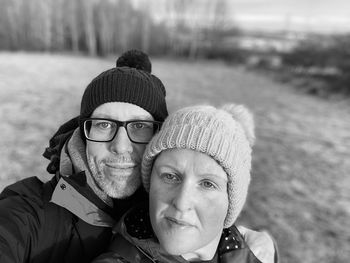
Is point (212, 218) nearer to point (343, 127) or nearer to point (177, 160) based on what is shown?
point (177, 160)

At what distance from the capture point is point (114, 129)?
1649 millimetres

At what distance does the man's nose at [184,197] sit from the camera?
4.27 feet

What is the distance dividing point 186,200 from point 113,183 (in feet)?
1.51

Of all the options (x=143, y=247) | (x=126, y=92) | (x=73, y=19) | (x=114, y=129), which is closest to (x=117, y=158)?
(x=114, y=129)

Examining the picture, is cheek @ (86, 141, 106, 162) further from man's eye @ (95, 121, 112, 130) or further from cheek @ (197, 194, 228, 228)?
cheek @ (197, 194, 228, 228)

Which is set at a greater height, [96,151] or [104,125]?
[104,125]

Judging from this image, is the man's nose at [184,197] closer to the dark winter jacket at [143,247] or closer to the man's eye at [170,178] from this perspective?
the man's eye at [170,178]

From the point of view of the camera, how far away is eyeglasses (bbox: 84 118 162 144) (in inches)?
64.7

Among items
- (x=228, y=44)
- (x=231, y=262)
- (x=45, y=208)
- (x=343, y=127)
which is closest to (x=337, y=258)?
(x=231, y=262)

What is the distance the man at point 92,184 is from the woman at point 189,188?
173 millimetres

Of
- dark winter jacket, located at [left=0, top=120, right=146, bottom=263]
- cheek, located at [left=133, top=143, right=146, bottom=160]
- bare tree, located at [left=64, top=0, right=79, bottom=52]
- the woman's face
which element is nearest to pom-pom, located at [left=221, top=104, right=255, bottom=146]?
the woman's face

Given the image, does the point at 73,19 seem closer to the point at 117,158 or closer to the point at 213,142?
the point at 117,158

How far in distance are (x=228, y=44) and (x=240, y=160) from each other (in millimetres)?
37745

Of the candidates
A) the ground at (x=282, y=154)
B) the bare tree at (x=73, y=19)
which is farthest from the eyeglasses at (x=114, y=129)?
the bare tree at (x=73, y=19)
